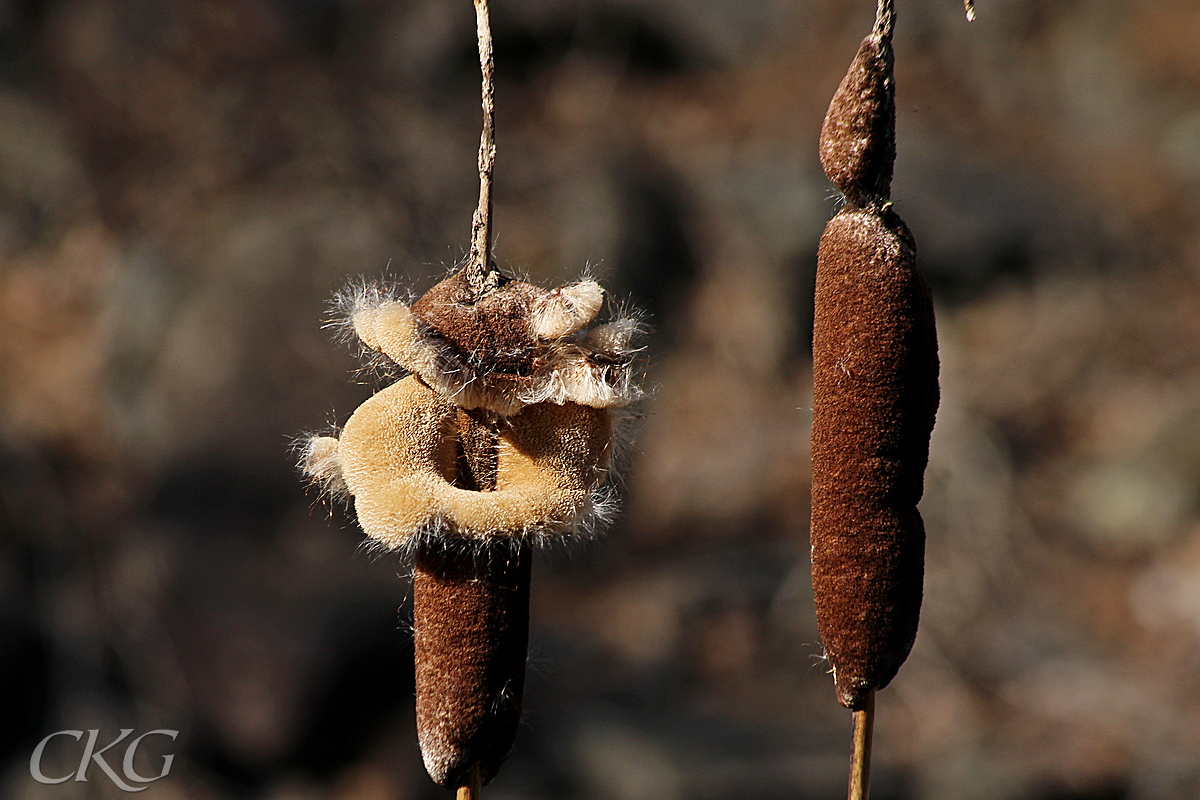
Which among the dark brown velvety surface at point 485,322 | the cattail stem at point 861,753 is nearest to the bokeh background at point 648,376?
the dark brown velvety surface at point 485,322

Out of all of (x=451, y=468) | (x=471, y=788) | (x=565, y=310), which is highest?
(x=565, y=310)

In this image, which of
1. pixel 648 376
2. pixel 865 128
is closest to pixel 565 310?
pixel 865 128

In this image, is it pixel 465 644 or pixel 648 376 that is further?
pixel 648 376

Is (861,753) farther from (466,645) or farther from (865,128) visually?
(865,128)

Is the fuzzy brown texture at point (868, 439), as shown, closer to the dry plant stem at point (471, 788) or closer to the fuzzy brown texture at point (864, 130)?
the fuzzy brown texture at point (864, 130)

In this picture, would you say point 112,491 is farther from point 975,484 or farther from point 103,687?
point 975,484

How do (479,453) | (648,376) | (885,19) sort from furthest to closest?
(648,376), (479,453), (885,19)

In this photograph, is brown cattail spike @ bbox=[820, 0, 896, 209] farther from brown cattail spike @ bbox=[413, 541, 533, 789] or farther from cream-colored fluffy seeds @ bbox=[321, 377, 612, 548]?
brown cattail spike @ bbox=[413, 541, 533, 789]

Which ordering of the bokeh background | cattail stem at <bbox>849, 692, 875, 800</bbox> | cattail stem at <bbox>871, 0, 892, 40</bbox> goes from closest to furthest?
cattail stem at <bbox>871, 0, 892, 40</bbox>
cattail stem at <bbox>849, 692, 875, 800</bbox>
the bokeh background

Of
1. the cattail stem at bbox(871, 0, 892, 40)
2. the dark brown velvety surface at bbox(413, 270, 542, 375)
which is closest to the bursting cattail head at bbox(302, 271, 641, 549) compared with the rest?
the dark brown velvety surface at bbox(413, 270, 542, 375)
